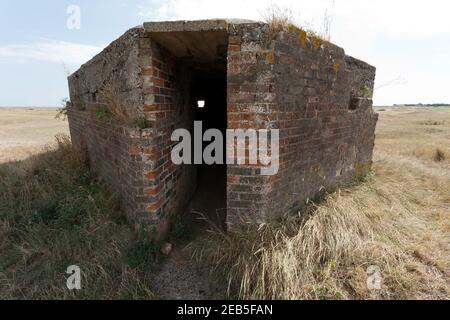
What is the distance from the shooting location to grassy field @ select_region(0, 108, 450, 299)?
239 centimetres

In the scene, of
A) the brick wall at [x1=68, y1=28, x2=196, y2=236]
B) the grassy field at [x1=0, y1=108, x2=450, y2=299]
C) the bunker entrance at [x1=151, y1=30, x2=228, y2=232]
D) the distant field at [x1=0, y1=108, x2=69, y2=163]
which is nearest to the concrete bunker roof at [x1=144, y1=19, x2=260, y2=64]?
the bunker entrance at [x1=151, y1=30, x2=228, y2=232]

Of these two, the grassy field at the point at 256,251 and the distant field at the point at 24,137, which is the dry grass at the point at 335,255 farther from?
the distant field at the point at 24,137

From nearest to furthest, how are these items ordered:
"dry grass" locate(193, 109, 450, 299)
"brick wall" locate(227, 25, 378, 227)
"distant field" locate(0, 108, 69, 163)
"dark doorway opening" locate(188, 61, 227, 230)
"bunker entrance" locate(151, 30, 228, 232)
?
"dry grass" locate(193, 109, 450, 299)
"brick wall" locate(227, 25, 378, 227)
"bunker entrance" locate(151, 30, 228, 232)
"dark doorway opening" locate(188, 61, 227, 230)
"distant field" locate(0, 108, 69, 163)

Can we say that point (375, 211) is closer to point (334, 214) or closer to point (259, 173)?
point (334, 214)

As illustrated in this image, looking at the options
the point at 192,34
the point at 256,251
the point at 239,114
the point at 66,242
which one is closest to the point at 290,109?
the point at 239,114

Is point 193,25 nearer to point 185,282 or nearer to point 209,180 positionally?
point 185,282

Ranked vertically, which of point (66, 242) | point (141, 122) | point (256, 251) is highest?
point (141, 122)

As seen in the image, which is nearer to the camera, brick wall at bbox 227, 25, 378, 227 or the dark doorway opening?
brick wall at bbox 227, 25, 378, 227

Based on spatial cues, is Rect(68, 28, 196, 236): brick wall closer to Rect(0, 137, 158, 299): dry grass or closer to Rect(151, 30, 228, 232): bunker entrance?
Rect(151, 30, 228, 232): bunker entrance

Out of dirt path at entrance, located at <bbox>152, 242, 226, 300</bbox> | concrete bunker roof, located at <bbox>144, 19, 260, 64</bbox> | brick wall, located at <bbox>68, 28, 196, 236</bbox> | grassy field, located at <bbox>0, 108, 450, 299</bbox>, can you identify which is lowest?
dirt path at entrance, located at <bbox>152, 242, 226, 300</bbox>

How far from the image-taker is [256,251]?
244 cm

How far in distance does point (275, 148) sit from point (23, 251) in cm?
312

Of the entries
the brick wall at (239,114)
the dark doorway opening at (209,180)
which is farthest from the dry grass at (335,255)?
the dark doorway opening at (209,180)

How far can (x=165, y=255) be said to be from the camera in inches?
113
